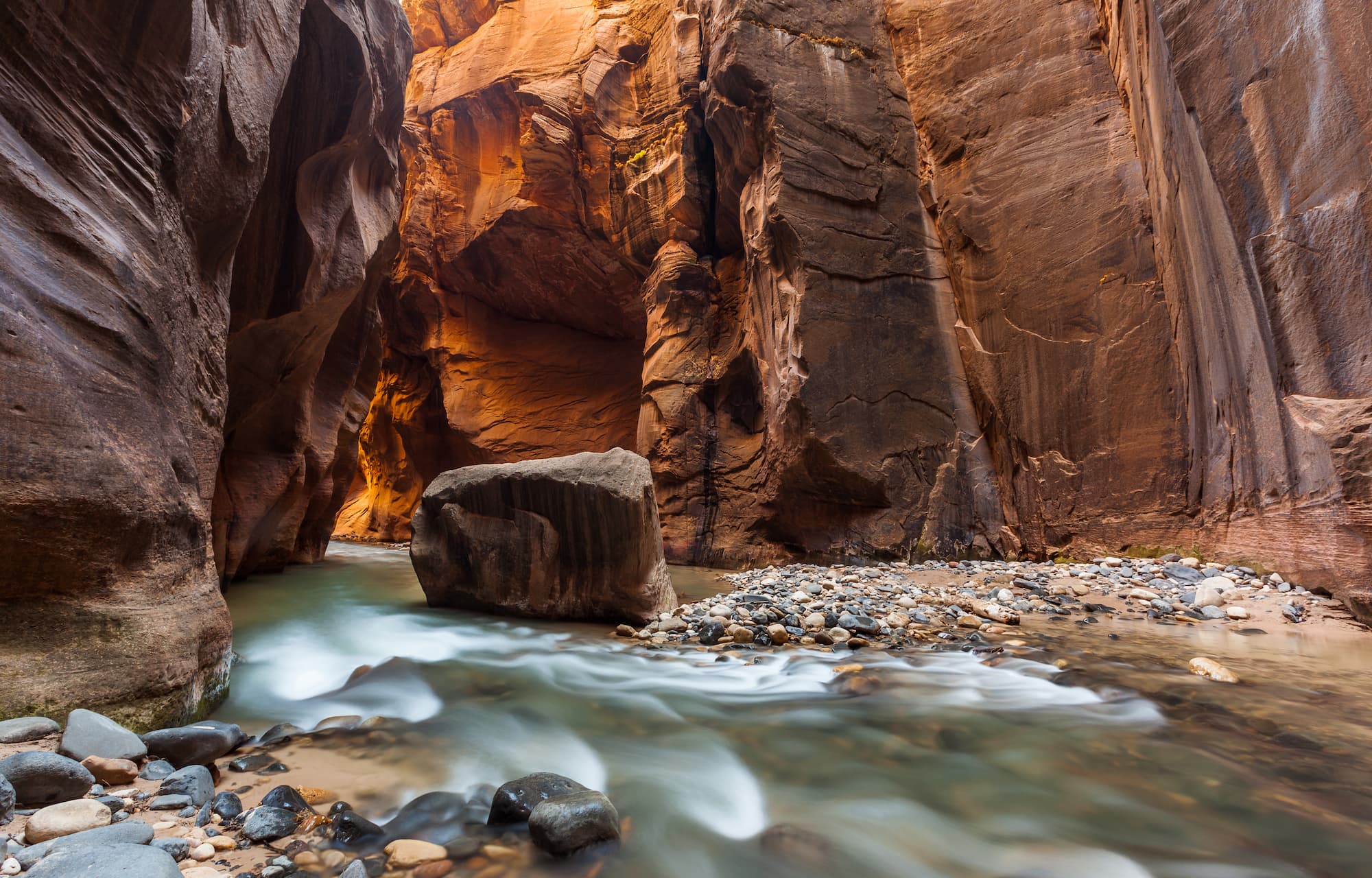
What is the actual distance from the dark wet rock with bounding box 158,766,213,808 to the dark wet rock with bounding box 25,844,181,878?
1.48 feet

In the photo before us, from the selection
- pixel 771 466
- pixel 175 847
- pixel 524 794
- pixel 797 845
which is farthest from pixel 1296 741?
pixel 771 466

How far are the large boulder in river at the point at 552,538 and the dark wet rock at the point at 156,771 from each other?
312 centimetres

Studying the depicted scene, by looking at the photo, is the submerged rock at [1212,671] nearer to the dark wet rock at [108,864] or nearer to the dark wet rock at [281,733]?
the dark wet rock at [108,864]

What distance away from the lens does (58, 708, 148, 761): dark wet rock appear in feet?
5.90

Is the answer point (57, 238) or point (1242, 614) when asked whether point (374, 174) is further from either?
point (1242, 614)

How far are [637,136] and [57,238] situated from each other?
41.9ft

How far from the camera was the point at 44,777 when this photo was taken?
5.15 ft

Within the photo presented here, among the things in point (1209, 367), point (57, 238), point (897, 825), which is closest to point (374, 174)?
point (57, 238)

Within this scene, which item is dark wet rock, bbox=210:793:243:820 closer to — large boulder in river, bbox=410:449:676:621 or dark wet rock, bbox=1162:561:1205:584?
large boulder in river, bbox=410:449:676:621

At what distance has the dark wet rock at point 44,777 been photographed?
154 cm

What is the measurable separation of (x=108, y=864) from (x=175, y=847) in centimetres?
26

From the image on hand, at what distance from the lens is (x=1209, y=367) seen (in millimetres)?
6020

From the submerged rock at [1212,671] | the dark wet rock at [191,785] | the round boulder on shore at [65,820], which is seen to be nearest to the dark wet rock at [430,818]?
the dark wet rock at [191,785]

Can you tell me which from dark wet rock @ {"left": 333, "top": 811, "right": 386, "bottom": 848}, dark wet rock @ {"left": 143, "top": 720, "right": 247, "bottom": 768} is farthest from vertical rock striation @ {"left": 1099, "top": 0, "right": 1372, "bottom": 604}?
dark wet rock @ {"left": 143, "top": 720, "right": 247, "bottom": 768}
